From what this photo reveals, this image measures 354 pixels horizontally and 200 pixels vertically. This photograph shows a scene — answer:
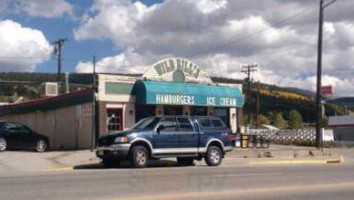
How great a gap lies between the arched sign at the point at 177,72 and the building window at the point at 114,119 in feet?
8.04

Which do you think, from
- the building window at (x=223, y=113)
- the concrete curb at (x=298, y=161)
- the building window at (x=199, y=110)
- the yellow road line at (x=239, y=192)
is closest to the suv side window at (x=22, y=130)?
the building window at (x=199, y=110)

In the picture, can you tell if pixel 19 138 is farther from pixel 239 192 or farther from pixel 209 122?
pixel 239 192

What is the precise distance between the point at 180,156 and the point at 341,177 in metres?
7.26

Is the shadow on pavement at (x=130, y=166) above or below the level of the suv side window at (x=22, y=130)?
below

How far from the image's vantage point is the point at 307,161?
Answer: 31781 millimetres

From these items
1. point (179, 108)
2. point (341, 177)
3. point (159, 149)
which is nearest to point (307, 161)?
point (179, 108)

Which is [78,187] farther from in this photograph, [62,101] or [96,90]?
[62,101]

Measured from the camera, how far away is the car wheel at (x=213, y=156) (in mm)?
25688

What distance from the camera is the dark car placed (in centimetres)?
3127

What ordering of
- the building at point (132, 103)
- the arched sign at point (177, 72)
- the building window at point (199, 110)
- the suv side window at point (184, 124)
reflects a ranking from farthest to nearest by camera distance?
the building window at point (199, 110) < the arched sign at point (177, 72) < the building at point (132, 103) < the suv side window at point (184, 124)

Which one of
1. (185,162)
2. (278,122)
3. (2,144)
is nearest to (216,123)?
(185,162)

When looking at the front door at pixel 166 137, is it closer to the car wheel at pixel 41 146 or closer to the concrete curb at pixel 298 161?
the concrete curb at pixel 298 161

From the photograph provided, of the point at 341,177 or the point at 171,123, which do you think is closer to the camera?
the point at 341,177

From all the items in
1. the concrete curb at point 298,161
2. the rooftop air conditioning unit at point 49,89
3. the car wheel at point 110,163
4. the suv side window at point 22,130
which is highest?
the rooftop air conditioning unit at point 49,89
